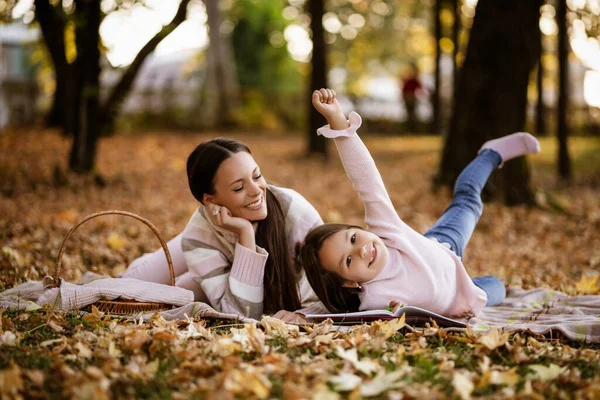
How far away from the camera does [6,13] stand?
27.8ft

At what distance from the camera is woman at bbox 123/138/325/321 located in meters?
3.81

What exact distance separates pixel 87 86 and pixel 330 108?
21.2 feet

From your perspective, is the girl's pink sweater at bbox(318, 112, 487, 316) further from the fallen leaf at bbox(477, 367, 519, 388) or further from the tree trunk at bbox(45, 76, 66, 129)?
the tree trunk at bbox(45, 76, 66, 129)

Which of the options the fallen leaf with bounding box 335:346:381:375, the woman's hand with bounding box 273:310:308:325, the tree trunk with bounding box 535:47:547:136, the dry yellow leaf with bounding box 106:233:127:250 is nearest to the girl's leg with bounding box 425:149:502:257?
the woman's hand with bounding box 273:310:308:325

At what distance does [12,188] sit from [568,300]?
719 centimetres

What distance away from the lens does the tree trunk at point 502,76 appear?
27.0 feet

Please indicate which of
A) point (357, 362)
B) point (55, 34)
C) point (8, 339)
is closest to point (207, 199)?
point (8, 339)

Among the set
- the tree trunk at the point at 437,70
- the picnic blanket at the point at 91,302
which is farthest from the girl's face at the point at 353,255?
the tree trunk at the point at 437,70

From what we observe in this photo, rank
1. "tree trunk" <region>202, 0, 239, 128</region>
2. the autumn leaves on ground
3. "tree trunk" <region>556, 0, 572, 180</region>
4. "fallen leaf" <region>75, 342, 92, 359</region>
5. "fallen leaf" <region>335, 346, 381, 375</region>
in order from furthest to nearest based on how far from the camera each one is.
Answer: "tree trunk" <region>202, 0, 239, 128</region>, "tree trunk" <region>556, 0, 572, 180</region>, "fallen leaf" <region>75, 342, 92, 359</region>, "fallen leaf" <region>335, 346, 381, 375</region>, the autumn leaves on ground

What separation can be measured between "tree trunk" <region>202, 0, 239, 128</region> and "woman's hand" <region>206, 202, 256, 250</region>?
48.9 feet

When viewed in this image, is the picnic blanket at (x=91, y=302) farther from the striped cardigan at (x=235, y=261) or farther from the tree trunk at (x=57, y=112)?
the tree trunk at (x=57, y=112)

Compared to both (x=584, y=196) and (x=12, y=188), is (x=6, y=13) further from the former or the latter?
(x=584, y=196)

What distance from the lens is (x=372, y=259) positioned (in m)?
3.76

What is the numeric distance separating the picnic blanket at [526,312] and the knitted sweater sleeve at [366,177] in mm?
731
